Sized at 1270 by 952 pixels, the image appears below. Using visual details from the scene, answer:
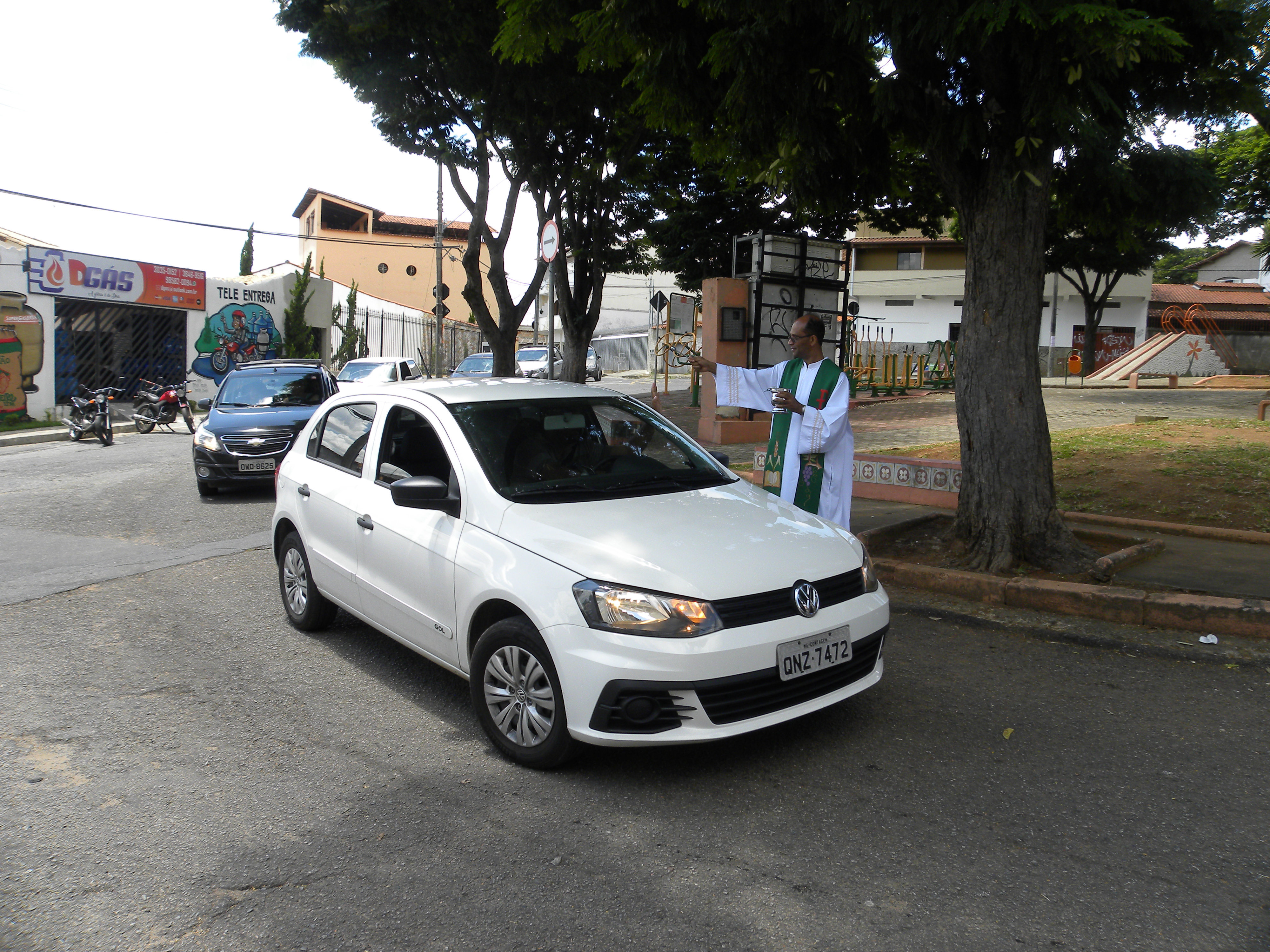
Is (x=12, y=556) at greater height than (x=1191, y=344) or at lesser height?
lesser

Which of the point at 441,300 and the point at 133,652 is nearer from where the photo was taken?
the point at 133,652

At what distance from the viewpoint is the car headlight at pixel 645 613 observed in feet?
11.1

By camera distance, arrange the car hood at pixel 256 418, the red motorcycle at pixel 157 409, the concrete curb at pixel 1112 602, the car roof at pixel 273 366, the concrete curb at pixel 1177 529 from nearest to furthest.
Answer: the concrete curb at pixel 1112 602 < the concrete curb at pixel 1177 529 < the car hood at pixel 256 418 < the car roof at pixel 273 366 < the red motorcycle at pixel 157 409

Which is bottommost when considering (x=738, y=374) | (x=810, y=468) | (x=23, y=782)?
(x=23, y=782)

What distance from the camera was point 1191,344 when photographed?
35812 mm

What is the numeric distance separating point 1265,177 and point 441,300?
2140 cm

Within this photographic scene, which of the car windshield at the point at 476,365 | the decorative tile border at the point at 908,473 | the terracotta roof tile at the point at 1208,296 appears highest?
the terracotta roof tile at the point at 1208,296

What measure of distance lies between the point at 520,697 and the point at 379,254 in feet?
167

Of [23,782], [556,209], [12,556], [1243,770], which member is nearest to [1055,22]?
[1243,770]

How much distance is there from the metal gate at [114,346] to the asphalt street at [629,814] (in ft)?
63.3

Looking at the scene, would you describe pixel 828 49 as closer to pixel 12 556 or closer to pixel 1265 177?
pixel 12 556

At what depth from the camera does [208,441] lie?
10547 millimetres

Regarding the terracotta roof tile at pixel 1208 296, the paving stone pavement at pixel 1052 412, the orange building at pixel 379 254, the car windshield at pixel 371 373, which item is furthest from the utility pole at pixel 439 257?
the terracotta roof tile at pixel 1208 296

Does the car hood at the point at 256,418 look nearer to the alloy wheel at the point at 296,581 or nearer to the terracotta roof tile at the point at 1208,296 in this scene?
the alloy wheel at the point at 296,581
